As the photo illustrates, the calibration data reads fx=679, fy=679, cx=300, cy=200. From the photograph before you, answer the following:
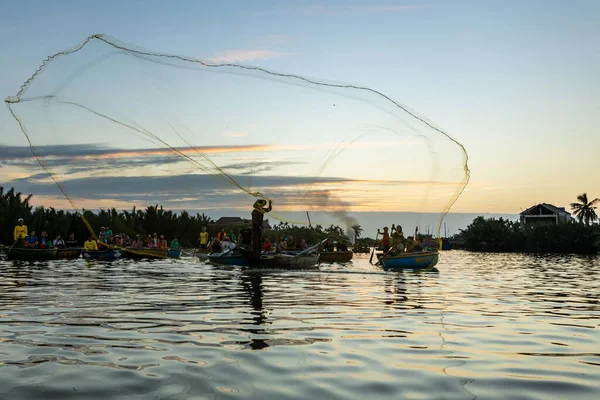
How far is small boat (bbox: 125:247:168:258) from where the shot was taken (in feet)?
173

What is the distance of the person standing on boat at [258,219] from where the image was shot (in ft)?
127

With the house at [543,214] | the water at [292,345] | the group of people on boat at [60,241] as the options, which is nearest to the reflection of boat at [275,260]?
the group of people on boat at [60,241]

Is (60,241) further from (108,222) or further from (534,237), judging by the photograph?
(534,237)

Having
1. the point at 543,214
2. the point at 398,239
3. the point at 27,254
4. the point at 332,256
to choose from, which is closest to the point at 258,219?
the point at 398,239

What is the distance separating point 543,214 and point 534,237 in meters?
34.7

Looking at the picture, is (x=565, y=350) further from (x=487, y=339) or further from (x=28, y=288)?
(x=28, y=288)

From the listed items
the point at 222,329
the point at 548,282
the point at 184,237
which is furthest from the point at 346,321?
the point at 184,237

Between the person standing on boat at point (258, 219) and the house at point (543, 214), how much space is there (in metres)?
113

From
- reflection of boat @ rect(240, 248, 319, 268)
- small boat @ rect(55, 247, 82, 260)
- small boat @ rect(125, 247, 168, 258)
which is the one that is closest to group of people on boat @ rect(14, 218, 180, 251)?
small boat @ rect(125, 247, 168, 258)

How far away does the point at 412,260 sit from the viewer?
41625mm

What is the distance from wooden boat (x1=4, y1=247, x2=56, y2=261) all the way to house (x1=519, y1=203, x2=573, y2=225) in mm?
114694

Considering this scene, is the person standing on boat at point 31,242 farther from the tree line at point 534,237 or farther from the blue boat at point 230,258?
the tree line at point 534,237

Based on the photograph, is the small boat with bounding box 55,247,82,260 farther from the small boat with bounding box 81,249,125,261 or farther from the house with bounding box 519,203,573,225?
the house with bounding box 519,203,573,225

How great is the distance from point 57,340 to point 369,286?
677 inches
